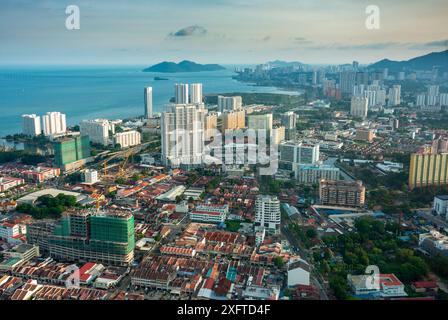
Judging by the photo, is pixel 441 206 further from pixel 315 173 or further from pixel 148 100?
pixel 148 100

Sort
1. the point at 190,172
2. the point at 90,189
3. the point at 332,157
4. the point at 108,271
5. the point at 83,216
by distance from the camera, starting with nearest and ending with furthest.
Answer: the point at 108,271, the point at 83,216, the point at 90,189, the point at 190,172, the point at 332,157

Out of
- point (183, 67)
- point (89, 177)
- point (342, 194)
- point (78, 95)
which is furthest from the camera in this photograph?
point (78, 95)

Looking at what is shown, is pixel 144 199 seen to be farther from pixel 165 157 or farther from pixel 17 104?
pixel 17 104

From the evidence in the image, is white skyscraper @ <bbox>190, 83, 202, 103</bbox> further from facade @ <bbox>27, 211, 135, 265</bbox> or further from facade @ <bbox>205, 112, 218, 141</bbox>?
facade @ <bbox>27, 211, 135, 265</bbox>

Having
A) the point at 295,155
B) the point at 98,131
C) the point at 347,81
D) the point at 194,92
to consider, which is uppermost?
the point at 347,81


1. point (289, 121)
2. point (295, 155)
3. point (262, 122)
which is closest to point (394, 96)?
point (289, 121)

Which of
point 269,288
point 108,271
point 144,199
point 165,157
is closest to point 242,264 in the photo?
point 269,288
